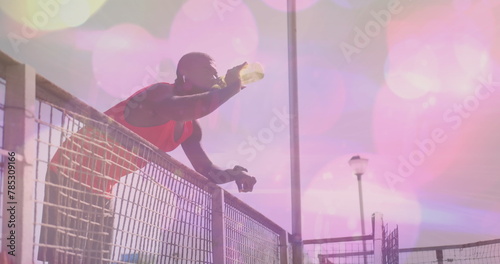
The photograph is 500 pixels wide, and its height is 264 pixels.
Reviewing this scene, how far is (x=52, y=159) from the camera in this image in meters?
2.73

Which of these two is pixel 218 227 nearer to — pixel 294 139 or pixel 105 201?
pixel 105 201

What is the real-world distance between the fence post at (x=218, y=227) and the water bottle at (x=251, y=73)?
1.06 m

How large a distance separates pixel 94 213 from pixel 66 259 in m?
0.27

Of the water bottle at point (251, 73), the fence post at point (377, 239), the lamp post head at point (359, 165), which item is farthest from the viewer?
the lamp post head at point (359, 165)

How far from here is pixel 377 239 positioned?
798 cm

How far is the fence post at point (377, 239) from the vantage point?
26.0 feet

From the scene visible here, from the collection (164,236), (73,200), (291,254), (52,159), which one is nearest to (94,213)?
(73,200)

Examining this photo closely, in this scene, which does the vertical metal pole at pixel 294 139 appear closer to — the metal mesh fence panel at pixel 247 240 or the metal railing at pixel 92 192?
the metal mesh fence panel at pixel 247 240

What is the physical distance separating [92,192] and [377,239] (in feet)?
19.4

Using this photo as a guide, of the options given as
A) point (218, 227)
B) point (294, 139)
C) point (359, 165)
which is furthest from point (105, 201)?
point (359, 165)

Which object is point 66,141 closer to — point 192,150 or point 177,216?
point 177,216

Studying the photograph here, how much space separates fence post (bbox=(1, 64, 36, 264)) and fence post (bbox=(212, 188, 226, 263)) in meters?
2.36

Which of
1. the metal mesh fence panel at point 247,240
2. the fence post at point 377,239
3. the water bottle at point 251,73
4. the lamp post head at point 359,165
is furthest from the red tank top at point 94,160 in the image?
the lamp post head at point 359,165

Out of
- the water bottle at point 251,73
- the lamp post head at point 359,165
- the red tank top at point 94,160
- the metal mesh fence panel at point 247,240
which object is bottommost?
the metal mesh fence panel at point 247,240
